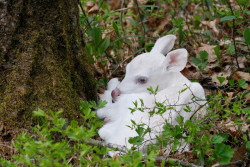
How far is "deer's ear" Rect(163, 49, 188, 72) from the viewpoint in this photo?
3982 millimetres

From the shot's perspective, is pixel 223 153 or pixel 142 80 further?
pixel 142 80

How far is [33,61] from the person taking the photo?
332 cm

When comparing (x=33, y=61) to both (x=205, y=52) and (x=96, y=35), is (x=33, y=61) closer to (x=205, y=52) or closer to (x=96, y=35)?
(x=96, y=35)

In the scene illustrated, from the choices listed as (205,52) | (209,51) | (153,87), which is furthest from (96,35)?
(209,51)

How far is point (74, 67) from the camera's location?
3.83 meters

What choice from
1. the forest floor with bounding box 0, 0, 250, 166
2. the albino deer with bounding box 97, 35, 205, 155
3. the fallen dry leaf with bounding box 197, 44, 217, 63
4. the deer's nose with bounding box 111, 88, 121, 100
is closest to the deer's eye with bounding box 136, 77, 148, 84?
the albino deer with bounding box 97, 35, 205, 155

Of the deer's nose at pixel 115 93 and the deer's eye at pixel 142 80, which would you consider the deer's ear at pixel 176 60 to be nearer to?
the deer's eye at pixel 142 80

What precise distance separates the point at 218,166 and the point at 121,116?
3.81 ft

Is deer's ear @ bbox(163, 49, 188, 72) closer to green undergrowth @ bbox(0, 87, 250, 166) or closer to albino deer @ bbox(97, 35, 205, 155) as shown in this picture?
albino deer @ bbox(97, 35, 205, 155)

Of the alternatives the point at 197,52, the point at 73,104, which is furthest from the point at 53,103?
the point at 197,52

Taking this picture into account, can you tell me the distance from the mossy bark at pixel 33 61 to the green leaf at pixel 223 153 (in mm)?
1452

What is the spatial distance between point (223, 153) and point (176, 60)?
1546 mm

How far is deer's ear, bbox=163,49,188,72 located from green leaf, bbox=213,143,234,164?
1397 millimetres

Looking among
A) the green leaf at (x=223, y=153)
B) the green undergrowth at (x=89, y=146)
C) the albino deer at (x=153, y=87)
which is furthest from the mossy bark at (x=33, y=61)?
the green leaf at (x=223, y=153)
